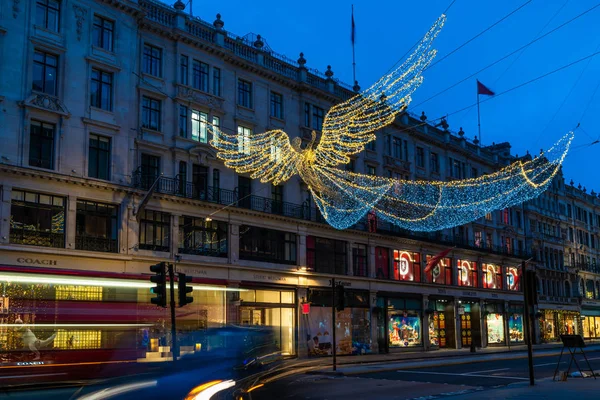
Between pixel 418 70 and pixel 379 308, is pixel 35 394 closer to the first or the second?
pixel 418 70

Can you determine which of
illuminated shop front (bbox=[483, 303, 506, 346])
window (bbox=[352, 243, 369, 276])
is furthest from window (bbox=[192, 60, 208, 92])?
illuminated shop front (bbox=[483, 303, 506, 346])

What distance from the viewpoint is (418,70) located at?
64.3 feet

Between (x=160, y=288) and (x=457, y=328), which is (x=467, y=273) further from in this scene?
(x=160, y=288)

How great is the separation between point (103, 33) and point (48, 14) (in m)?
2.84

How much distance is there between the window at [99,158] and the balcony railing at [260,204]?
59.8 inches

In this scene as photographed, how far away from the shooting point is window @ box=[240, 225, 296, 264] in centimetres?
3750

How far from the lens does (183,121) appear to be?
117 feet

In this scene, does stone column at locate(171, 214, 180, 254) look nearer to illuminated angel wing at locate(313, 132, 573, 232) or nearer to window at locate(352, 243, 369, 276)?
illuminated angel wing at locate(313, 132, 573, 232)

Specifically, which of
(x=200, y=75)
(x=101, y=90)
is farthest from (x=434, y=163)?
(x=101, y=90)

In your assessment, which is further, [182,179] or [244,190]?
[244,190]

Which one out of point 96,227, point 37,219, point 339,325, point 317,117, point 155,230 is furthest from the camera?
point 317,117

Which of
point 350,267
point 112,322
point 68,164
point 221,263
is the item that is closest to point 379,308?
point 350,267

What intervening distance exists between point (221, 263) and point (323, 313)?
9.03 meters

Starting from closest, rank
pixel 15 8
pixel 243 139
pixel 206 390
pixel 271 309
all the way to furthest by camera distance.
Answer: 1. pixel 206 390
2. pixel 15 8
3. pixel 243 139
4. pixel 271 309
